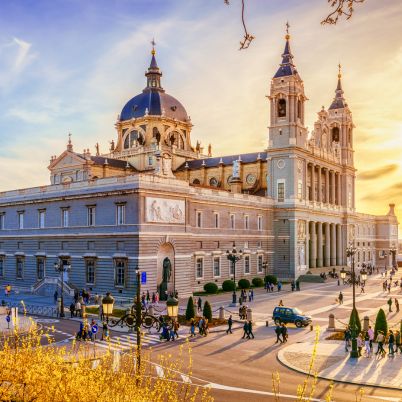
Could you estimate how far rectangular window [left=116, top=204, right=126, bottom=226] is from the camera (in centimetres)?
5181

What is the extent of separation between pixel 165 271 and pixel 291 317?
1823 cm

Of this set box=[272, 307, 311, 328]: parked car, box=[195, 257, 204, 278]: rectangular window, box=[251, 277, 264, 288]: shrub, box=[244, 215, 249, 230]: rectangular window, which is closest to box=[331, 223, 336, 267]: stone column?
box=[251, 277, 264, 288]: shrub

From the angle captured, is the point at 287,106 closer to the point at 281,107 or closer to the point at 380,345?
the point at 281,107

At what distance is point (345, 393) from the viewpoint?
2155cm

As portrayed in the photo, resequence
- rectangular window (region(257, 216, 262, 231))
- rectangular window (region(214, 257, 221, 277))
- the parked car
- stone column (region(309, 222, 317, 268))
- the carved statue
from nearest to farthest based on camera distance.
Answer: the parked car
the carved statue
rectangular window (region(214, 257, 221, 277))
rectangular window (region(257, 216, 262, 231))
stone column (region(309, 222, 317, 268))

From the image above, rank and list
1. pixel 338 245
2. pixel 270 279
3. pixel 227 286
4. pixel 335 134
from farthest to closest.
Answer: pixel 335 134 < pixel 338 245 < pixel 270 279 < pixel 227 286

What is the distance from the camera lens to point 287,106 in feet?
254

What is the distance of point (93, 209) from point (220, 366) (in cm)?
3218

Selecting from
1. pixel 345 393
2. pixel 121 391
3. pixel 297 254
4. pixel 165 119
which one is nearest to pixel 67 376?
pixel 121 391

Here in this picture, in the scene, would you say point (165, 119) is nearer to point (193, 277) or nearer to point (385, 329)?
point (193, 277)

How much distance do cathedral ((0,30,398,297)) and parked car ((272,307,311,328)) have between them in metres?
10.3

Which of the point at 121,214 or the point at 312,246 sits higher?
the point at 121,214

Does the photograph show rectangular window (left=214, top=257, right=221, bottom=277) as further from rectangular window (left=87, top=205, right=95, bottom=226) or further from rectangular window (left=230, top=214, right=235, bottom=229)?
rectangular window (left=87, top=205, right=95, bottom=226)

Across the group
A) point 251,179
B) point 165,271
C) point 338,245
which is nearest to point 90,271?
point 165,271
